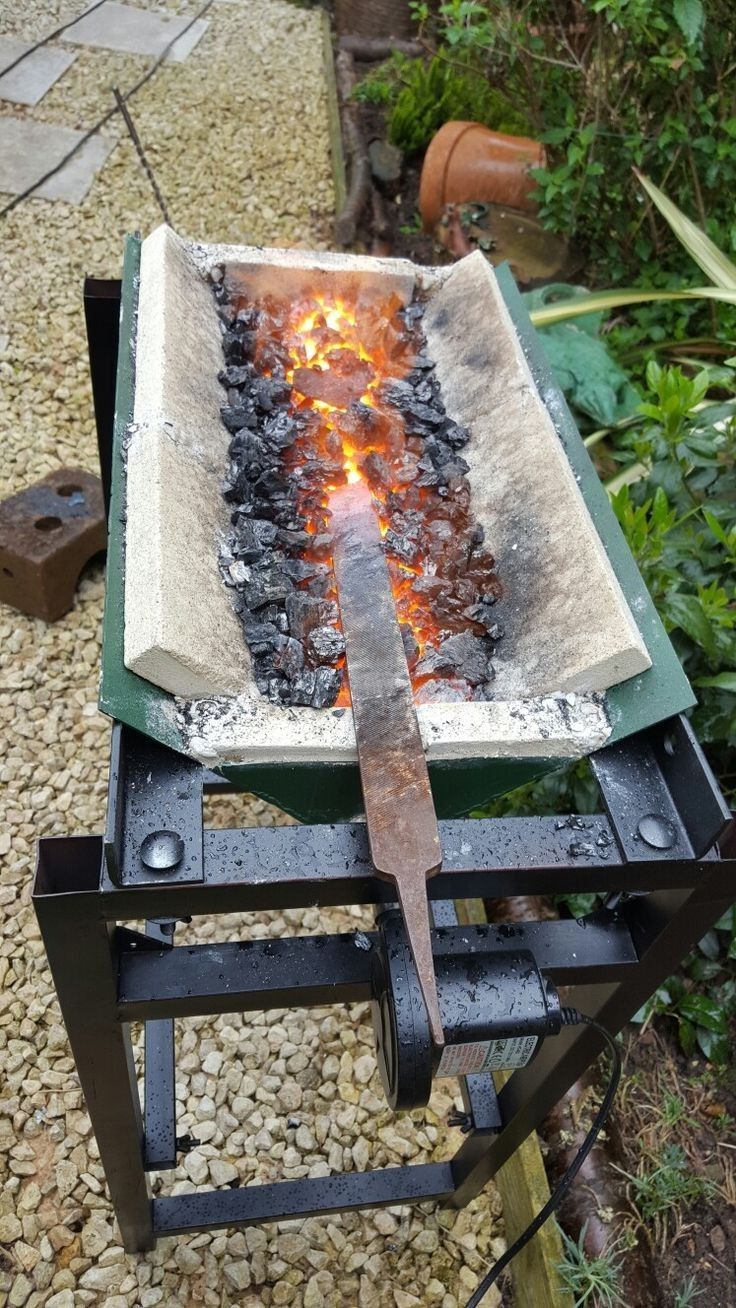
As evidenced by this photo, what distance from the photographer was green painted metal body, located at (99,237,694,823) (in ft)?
4.35

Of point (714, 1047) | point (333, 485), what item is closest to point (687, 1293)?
point (714, 1047)

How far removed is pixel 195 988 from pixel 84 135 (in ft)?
16.9

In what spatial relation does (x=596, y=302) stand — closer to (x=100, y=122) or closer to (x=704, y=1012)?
(x=704, y=1012)

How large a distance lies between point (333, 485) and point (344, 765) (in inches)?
28.3

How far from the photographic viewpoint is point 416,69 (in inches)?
204

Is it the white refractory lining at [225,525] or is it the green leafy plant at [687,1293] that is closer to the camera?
the white refractory lining at [225,525]

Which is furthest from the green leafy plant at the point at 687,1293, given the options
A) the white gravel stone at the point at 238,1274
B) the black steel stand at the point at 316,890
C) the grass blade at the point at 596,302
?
the grass blade at the point at 596,302

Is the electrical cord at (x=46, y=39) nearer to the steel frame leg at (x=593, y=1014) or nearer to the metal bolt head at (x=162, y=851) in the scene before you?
the metal bolt head at (x=162, y=851)

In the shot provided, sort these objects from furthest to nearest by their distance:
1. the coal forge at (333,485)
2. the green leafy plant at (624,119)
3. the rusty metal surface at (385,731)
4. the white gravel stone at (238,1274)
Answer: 1. the green leafy plant at (624,119)
2. the white gravel stone at (238,1274)
3. the coal forge at (333,485)
4. the rusty metal surface at (385,731)

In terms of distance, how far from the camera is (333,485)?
1.89m

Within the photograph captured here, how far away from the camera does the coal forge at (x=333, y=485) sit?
5.23ft

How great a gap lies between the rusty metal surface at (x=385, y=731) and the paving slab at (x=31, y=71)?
403 cm

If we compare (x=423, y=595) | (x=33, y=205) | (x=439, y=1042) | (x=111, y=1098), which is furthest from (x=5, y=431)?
(x=439, y=1042)

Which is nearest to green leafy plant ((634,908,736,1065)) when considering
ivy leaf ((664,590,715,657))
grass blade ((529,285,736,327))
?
ivy leaf ((664,590,715,657))
